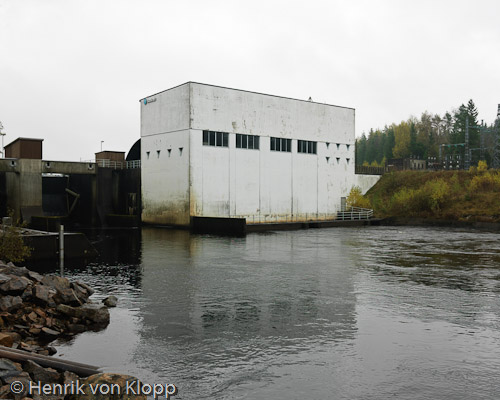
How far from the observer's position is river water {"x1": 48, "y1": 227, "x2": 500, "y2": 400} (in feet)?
25.7

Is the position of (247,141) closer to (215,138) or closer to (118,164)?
(215,138)

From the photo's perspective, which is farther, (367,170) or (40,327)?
(367,170)

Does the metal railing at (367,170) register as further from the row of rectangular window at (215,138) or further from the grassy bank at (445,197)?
the row of rectangular window at (215,138)

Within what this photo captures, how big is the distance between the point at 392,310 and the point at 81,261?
14.4 m

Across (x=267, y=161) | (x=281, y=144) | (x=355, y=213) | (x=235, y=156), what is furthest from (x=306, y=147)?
(x=235, y=156)

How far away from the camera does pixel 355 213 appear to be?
5759cm

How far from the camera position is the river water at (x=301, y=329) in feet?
25.7

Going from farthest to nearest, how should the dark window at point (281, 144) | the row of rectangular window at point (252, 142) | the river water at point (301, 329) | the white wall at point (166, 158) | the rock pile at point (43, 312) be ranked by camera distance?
1. the dark window at point (281, 144)
2. the row of rectangular window at point (252, 142)
3. the white wall at point (166, 158)
4. the rock pile at point (43, 312)
5. the river water at point (301, 329)

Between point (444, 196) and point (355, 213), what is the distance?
10378 mm

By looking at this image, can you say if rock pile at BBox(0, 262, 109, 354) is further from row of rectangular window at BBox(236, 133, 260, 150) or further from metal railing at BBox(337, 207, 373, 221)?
metal railing at BBox(337, 207, 373, 221)

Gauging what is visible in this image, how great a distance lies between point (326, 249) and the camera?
27.8 metres

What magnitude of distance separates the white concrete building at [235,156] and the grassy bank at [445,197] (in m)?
8.69

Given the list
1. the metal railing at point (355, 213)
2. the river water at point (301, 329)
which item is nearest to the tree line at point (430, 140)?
the metal railing at point (355, 213)

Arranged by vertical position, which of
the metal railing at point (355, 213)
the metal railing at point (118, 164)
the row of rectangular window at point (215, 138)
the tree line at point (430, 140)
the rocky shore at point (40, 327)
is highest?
the tree line at point (430, 140)
